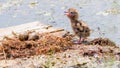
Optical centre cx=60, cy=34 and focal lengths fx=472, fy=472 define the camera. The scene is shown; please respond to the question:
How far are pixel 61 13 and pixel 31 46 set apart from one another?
3.54 metres

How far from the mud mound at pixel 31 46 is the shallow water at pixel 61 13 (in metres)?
1.63

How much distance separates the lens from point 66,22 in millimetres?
10336

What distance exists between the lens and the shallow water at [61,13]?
975 cm

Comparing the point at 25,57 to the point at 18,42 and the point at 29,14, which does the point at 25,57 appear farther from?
the point at 29,14

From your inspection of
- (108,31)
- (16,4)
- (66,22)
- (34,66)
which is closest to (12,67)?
(34,66)

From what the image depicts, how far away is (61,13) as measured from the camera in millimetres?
10875

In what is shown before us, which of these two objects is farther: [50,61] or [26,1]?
[26,1]

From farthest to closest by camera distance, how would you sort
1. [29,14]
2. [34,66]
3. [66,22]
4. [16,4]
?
1. [16,4]
2. [29,14]
3. [66,22]
4. [34,66]

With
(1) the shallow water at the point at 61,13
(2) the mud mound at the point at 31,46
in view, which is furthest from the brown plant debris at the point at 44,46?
(1) the shallow water at the point at 61,13

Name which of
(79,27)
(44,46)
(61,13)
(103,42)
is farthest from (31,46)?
(61,13)

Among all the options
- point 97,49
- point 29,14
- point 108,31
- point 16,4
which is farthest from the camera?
point 16,4

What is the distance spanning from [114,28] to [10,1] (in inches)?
154

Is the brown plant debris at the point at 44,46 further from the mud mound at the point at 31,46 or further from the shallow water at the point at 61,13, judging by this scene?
the shallow water at the point at 61,13

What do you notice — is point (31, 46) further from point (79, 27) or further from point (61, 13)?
point (61, 13)
